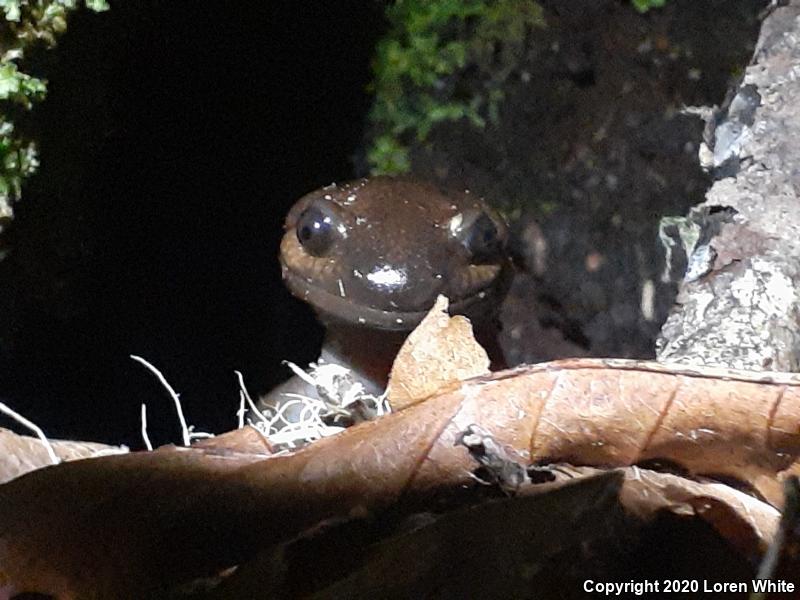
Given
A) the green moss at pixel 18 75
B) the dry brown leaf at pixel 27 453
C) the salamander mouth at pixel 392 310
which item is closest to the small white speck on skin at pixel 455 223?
the salamander mouth at pixel 392 310

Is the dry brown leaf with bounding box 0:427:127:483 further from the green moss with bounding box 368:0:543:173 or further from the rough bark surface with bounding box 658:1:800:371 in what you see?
the green moss with bounding box 368:0:543:173

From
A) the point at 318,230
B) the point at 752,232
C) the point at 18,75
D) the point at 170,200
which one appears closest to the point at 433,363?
the point at 752,232

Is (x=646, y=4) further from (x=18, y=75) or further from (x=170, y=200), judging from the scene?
(x=18, y=75)

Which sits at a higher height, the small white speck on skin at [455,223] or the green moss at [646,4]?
the green moss at [646,4]

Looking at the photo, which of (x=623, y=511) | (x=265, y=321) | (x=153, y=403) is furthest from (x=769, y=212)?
(x=265, y=321)

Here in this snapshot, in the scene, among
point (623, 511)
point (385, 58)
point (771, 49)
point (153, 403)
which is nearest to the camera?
point (623, 511)

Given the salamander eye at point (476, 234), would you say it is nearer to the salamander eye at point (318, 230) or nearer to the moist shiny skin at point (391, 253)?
the moist shiny skin at point (391, 253)

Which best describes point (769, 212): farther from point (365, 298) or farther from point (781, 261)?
point (365, 298)
